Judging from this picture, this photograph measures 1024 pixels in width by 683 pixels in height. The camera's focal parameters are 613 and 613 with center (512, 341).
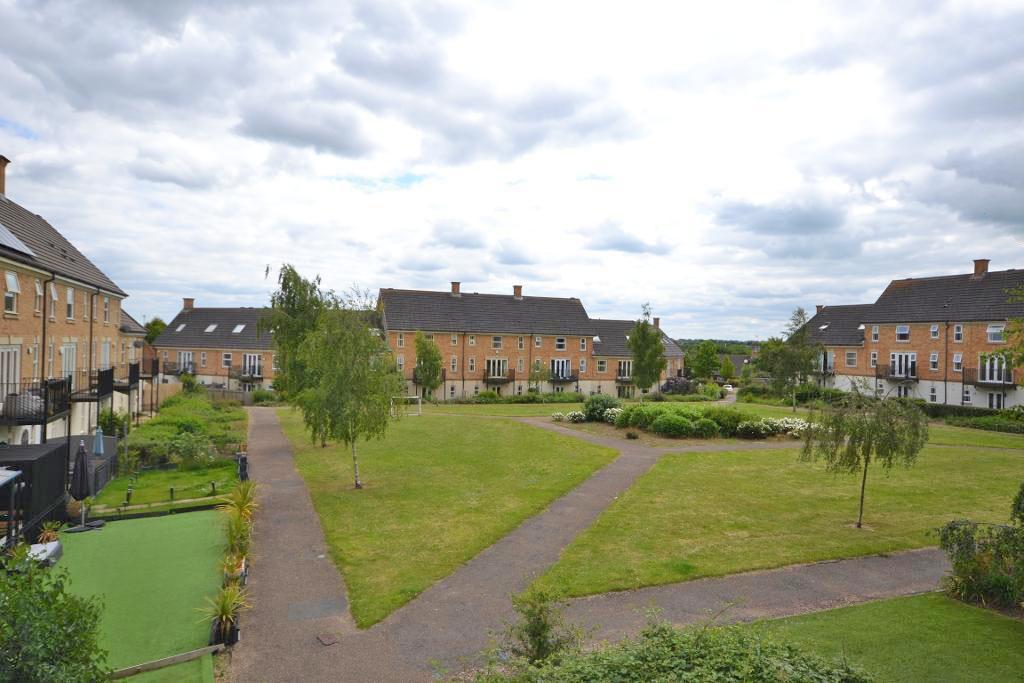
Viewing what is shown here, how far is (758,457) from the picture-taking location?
2591cm

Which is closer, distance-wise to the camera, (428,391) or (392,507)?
(392,507)

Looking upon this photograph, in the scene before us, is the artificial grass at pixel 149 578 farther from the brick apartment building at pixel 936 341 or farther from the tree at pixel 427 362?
the brick apartment building at pixel 936 341

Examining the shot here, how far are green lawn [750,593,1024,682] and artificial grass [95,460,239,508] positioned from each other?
1619 cm

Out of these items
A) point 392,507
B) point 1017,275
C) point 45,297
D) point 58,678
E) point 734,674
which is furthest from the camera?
point 1017,275

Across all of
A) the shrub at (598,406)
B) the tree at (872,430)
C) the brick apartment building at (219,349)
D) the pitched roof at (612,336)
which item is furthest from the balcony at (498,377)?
the tree at (872,430)

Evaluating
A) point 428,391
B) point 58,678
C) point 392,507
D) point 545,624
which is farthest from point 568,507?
point 428,391

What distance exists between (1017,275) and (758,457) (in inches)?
1357

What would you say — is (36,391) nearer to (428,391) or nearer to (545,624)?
(545,624)

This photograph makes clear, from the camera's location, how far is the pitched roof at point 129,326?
39.1m

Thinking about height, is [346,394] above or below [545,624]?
above

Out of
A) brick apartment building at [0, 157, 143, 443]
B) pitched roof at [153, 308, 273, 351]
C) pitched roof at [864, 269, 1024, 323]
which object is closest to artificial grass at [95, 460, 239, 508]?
brick apartment building at [0, 157, 143, 443]

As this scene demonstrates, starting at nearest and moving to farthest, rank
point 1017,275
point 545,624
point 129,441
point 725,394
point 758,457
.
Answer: point 545,624 < point 129,441 < point 758,457 < point 1017,275 < point 725,394

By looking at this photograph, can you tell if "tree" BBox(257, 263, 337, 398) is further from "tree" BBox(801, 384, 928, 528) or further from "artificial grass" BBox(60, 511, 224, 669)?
"tree" BBox(801, 384, 928, 528)

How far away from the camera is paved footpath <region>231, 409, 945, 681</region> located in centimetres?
916
